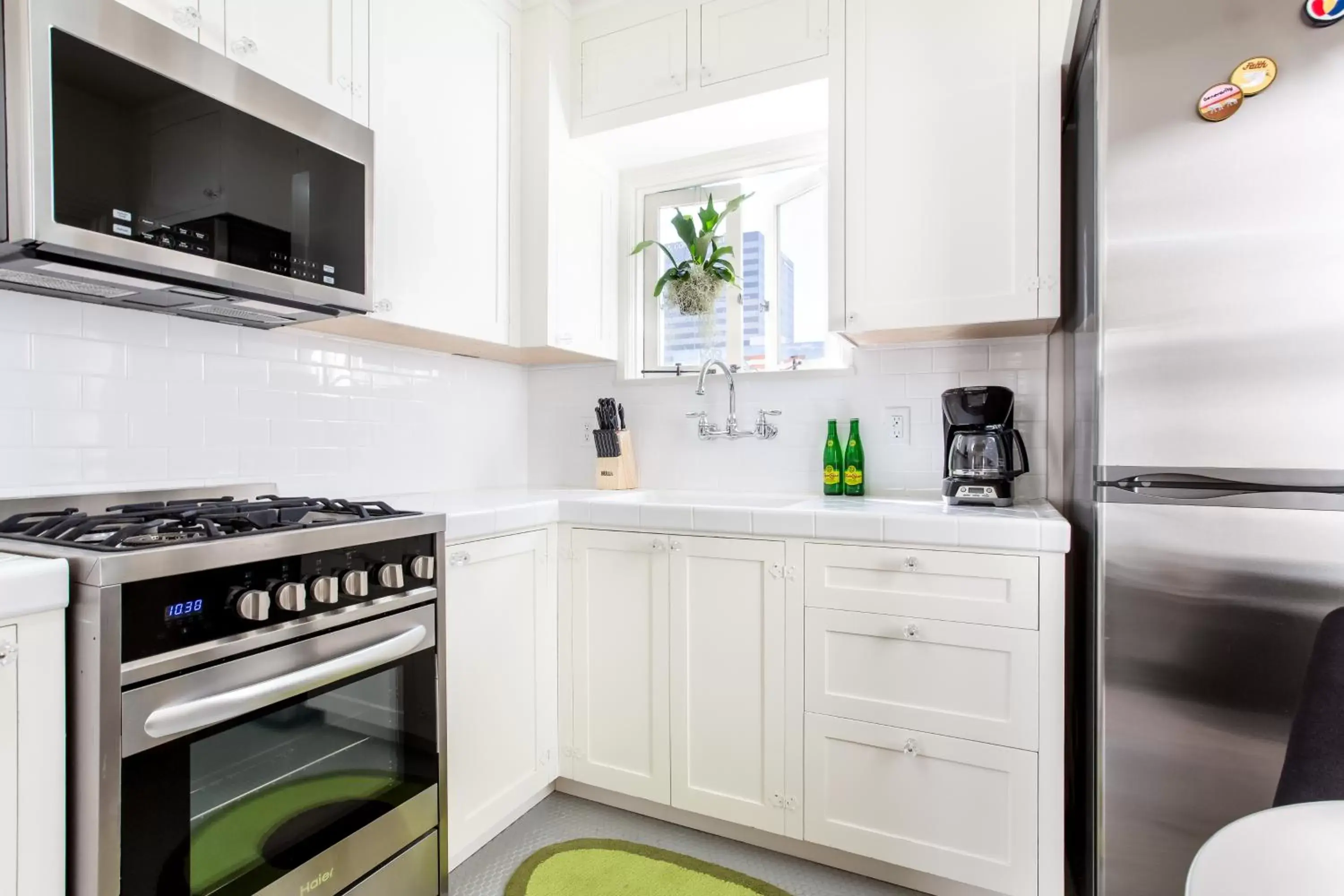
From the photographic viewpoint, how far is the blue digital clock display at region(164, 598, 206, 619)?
1.01 m

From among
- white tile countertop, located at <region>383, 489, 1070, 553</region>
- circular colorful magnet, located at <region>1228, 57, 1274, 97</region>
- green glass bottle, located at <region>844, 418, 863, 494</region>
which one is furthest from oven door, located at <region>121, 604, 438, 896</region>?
circular colorful magnet, located at <region>1228, 57, 1274, 97</region>

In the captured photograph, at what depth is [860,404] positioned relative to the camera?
228 centimetres

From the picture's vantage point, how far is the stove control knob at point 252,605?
1.09m

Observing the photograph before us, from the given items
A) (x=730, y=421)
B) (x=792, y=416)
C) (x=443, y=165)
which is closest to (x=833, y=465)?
(x=792, y=416)

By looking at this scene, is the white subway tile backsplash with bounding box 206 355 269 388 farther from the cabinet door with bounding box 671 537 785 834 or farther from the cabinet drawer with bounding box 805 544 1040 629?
the cabinet drawer with bounding box 805 544 1040 629

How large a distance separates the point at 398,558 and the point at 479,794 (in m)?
0.74

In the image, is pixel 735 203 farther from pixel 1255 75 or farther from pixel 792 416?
pixel 1255 75

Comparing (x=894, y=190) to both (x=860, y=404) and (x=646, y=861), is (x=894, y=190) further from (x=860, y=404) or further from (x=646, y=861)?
(x=646, y=861)

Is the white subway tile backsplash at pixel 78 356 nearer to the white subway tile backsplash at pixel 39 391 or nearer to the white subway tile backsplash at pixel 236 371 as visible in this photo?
the white subway tile backsplash at pixel 39 391

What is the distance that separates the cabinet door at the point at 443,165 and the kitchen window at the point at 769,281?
0.73 m

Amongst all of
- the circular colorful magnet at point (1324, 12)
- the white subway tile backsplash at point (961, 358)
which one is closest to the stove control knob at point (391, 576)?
the white subway tile backsplash at point (961, 358)

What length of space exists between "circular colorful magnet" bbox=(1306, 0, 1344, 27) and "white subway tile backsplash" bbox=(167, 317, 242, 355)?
94.0 inches

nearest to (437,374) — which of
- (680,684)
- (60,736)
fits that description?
(680,684)

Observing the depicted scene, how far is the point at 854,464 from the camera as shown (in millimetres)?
2238
